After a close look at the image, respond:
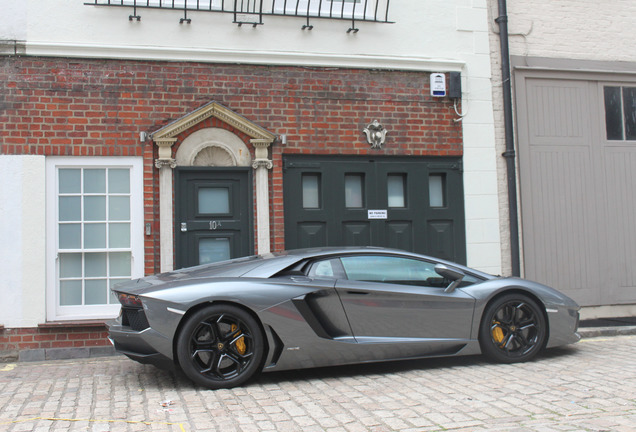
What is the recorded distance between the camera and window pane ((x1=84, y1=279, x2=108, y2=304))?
776 centimetres

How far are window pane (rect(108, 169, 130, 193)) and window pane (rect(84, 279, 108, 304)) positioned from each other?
3.77 ft

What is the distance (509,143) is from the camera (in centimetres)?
903

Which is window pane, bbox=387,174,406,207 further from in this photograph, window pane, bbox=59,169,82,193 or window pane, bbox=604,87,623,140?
window pane, bbox=59,169,82,193

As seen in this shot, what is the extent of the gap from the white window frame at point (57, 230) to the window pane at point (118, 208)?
8 centimetres

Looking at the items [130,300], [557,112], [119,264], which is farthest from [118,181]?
[557,112]

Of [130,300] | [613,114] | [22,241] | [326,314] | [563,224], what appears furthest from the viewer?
[613,114]

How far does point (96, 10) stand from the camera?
7.92 m

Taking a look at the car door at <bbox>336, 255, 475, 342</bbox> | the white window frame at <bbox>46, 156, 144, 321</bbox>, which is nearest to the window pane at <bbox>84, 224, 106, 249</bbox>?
the white window frame at <bbox>46, 156, 144, 321</bbox>

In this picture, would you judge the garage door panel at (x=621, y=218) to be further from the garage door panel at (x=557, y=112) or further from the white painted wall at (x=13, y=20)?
the white painted wall at (x=13, y=20)

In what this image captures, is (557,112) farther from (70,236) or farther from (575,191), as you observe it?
(70,236)

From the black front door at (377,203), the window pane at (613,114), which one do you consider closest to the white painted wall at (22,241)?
the black front door at (377,203)

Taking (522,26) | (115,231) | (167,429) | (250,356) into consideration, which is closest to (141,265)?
(115,231)

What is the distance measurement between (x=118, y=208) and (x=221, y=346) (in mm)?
3312

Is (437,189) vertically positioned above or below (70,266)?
above
